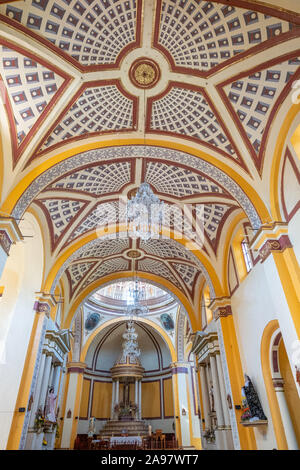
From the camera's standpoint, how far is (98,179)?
9.72m

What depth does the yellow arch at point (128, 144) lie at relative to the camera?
23.4ft

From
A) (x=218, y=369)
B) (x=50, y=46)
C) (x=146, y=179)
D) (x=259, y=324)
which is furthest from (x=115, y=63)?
(x=218, y=369)

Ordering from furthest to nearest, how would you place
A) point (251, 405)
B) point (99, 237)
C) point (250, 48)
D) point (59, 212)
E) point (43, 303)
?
point (99, 237) < point (59, 212) < point (43, 303) < point (251, 405) < point (250, 48)

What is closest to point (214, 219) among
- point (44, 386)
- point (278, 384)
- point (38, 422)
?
point (278, 384)

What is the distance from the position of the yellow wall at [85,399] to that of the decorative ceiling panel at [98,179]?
17322 millimetres

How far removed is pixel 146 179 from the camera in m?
10.1

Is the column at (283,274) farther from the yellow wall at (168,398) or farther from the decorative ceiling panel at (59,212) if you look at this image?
the yellow wall at (168,398)

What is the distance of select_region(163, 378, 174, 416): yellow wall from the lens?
21.4m

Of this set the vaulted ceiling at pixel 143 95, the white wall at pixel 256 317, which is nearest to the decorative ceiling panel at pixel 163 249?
the vaulted ceiling at pixel 143 95

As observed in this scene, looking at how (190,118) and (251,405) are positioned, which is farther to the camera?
(251,405)

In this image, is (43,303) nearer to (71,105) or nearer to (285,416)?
(71,105)

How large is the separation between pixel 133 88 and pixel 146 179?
332 cm

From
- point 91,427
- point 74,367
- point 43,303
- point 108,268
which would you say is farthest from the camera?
point 91,427

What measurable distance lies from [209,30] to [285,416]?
9.28 metres
